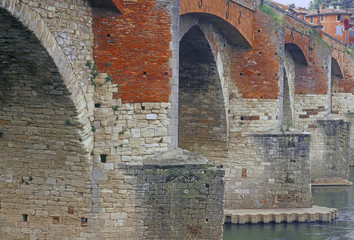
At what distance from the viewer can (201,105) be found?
1766 centimetres

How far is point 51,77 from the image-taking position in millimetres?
10008

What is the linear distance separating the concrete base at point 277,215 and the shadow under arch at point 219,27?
14.6 ft

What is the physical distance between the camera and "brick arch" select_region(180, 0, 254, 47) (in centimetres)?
1377

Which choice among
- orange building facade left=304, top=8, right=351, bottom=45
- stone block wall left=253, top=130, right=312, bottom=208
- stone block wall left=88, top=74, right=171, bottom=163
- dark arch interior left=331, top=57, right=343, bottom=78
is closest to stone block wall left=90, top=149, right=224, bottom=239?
stone block wall left=88, top=74, right=171, bottom=163

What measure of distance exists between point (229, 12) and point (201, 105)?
2726mm

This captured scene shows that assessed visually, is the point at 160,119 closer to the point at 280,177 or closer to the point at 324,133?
the point at 280,177

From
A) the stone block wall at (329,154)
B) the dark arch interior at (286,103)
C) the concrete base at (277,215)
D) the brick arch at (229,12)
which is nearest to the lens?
the brick arch at (229,12)

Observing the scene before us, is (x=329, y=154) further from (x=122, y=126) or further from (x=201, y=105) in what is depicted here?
(x=122, y=126)

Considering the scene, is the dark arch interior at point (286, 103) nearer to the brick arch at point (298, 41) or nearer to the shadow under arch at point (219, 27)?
the brick arch at point (298, 41)

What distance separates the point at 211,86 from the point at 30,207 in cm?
725

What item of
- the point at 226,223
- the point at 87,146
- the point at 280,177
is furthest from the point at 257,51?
the point at 87,146

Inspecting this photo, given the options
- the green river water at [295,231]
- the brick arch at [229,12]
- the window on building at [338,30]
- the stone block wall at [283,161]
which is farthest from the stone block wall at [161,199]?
the window on building at [338,30]

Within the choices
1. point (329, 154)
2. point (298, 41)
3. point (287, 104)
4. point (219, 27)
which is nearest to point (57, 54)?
point (219, 27)

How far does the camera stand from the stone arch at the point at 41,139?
9930 millimetres
